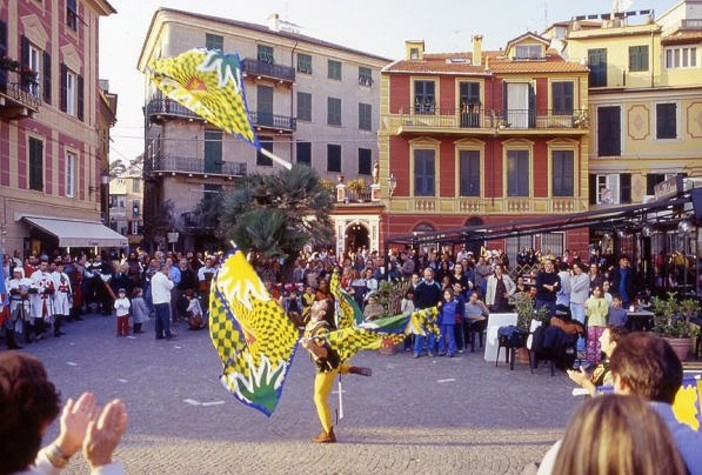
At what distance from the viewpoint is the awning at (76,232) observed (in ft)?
79.3

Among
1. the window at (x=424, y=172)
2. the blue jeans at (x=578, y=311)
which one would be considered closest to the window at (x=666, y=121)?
the window at (x=424, y=172)

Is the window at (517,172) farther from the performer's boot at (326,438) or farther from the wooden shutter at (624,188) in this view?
the performer's boot at (326,438)

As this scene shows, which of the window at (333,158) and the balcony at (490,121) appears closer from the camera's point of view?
the balcony at (490,121)

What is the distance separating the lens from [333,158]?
1852 inches

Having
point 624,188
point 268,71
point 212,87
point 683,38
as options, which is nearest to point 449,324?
point 212,87

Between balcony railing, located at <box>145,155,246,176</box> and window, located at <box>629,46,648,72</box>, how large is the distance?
2134 cm

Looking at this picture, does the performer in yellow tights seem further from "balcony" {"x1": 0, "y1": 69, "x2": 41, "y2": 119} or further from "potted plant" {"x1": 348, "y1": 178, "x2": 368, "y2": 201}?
"potted plant" {"x1": 348, "y1": 178, "x2": 368, "y2": 201}

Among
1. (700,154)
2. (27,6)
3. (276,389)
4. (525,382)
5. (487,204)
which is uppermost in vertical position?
(27,6)

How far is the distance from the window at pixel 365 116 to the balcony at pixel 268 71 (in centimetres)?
558

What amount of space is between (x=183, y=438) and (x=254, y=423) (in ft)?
3.22

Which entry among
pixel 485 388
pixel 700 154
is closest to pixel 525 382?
pixel 485 388

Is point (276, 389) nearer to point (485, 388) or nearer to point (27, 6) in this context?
point (485, 388)

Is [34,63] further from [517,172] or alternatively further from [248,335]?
[517,172]

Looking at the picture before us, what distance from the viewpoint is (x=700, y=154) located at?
35.0m
